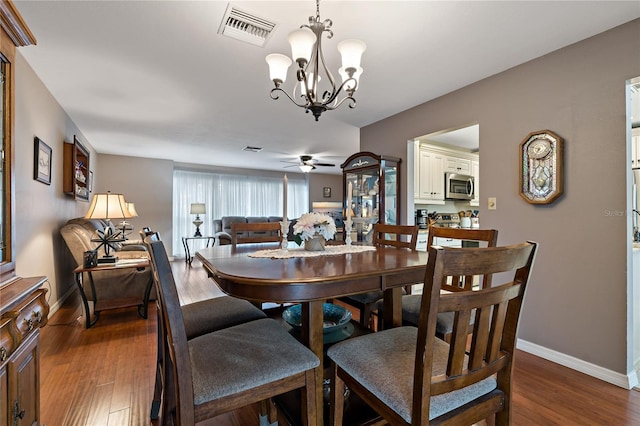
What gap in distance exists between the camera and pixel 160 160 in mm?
6598

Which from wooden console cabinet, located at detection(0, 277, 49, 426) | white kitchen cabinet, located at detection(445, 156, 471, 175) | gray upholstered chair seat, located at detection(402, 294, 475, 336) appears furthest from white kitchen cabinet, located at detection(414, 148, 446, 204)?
wooden console cabinet, located at detection(0, 277, 49, 426)

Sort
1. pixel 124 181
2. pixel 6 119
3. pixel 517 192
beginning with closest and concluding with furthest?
pixel 6 119 → pixel 517 192 → pixel 124 181

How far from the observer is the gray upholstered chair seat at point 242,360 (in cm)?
95

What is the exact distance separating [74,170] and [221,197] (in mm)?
3833

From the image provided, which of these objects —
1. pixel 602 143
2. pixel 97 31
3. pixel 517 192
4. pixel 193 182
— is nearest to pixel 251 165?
pixel 193 182

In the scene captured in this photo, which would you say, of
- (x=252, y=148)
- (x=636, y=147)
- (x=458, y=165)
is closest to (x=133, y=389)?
(x=252, y=148)

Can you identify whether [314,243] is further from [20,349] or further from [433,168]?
[433,168]

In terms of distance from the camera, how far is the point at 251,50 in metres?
2.22

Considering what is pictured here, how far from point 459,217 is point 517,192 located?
2.70 m

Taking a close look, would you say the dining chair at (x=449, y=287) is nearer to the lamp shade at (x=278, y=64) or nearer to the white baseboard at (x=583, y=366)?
the white baseboard at (x=583, y=366)

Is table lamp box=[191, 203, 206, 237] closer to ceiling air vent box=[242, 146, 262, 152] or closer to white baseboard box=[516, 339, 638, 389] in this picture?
ceiling air vent box=[242, 146, 262, 152]

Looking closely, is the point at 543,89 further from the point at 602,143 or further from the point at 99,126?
the point at 99,126

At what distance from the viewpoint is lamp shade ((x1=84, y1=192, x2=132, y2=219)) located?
2789 mm

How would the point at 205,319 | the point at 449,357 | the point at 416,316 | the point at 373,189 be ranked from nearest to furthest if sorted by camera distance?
the point at 449,357
the point at 205,319
the point at 416,316
the point at 373,189
